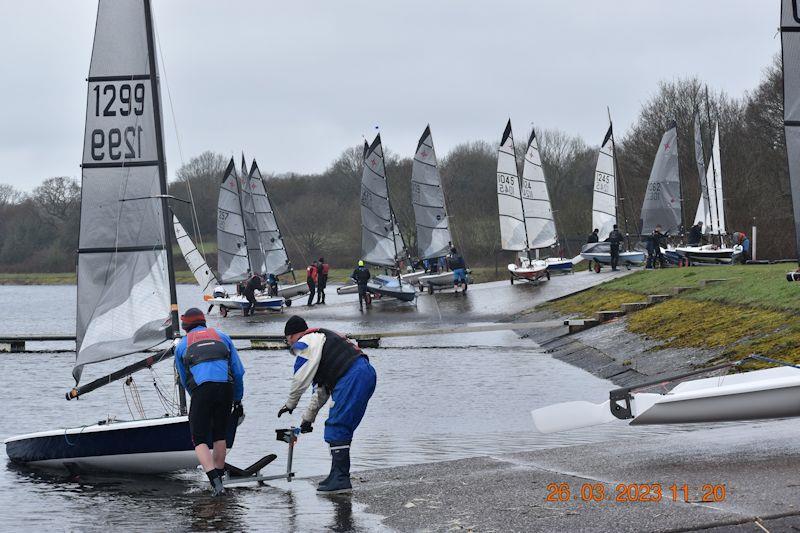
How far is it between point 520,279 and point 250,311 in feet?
37.0

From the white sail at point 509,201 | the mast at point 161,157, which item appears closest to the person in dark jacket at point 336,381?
the mast at point 161,157

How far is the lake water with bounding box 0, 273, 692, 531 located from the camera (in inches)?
396

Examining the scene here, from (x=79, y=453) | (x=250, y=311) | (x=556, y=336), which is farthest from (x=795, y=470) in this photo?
(x=250, y=311)

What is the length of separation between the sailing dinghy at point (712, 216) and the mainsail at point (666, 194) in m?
1.50

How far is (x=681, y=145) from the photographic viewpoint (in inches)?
2557

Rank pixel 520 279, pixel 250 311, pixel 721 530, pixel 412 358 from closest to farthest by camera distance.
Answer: pixel 721 530
pixel 412 358
pixel 250 311
pixel 520 279

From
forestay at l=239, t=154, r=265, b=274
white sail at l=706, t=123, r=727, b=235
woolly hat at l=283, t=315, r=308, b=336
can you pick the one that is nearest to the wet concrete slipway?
woolly hat at l=283, t=315, r=308, b=336

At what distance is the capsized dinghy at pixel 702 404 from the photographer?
10727 millimetres

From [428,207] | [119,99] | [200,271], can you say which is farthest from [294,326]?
[428,207]

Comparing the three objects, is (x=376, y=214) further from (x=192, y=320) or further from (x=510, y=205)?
(x=192, y=320)

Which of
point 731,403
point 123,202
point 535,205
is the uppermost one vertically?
point 535,205

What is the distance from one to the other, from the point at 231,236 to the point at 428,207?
369 inches

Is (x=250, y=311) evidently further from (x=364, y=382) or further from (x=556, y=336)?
(x=364, y=382)
